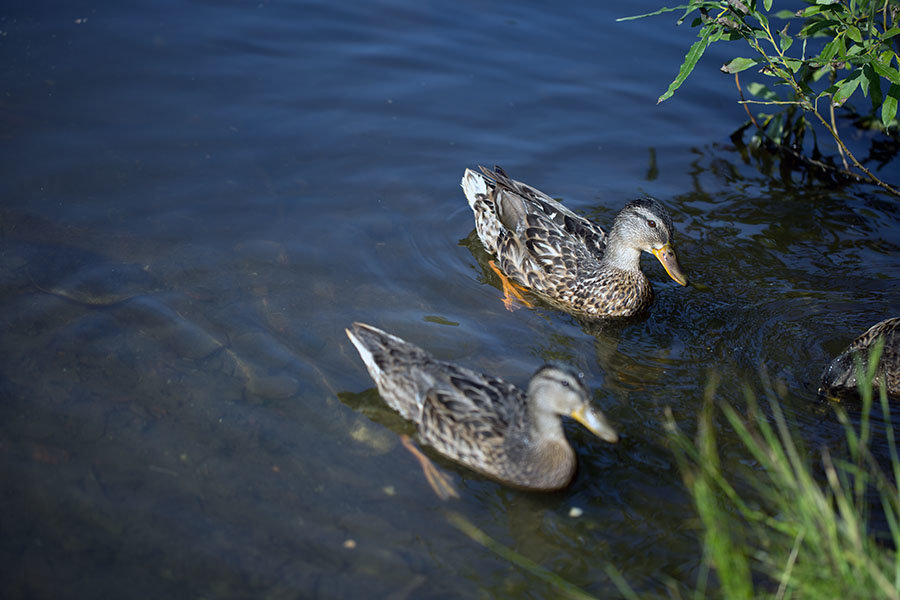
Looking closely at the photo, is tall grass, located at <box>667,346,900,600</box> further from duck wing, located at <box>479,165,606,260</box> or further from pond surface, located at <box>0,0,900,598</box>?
duck wing, located at <box>479,165,606,260</box>

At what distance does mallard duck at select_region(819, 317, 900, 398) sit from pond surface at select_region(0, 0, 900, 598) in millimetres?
224

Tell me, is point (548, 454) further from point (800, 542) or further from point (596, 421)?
point (800, 542)

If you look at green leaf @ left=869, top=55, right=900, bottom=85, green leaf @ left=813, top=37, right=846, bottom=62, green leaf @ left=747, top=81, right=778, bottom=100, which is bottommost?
green leaf @ left=747, top=81, right=778, bottom=100

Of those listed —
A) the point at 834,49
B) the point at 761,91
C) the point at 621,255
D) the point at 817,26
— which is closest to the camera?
the point at 834,49

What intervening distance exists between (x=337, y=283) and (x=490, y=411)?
2.25 metres

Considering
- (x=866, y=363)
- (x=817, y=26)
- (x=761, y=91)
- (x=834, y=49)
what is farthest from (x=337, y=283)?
(x=761, y=91)

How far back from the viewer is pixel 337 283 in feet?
22.3

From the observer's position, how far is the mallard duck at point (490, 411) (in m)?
4.88

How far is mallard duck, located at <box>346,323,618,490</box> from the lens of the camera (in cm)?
488

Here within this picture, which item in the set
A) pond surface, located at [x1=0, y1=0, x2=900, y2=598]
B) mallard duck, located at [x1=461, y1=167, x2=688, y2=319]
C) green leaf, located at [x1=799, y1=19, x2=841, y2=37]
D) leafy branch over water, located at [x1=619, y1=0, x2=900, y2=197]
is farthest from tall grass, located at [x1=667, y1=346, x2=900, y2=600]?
green leaf, located at [x1=799, y1=19, x2=841, y2=37]

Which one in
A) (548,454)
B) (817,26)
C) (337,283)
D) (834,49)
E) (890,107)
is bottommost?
(548,454)

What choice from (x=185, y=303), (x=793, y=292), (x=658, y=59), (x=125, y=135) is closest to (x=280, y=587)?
(x=185, y=303)

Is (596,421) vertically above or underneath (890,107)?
underneath

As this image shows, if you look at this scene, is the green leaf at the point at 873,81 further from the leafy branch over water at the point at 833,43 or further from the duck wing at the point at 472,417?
the duck wing at the point at 472,417
